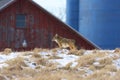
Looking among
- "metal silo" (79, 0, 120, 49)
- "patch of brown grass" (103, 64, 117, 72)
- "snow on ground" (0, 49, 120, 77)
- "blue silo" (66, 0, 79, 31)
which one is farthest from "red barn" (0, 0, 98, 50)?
"patch of brown grass" (103, 64, 117, 72)

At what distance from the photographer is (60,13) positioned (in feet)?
310

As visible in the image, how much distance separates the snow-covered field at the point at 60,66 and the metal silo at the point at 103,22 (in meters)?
17.7

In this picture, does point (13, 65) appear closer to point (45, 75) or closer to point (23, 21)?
point (45, 75)

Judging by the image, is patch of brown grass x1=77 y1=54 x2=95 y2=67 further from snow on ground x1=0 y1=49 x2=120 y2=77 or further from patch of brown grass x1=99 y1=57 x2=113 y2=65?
patch of brown grass x1=99 y1=57 x2=113 y2=65

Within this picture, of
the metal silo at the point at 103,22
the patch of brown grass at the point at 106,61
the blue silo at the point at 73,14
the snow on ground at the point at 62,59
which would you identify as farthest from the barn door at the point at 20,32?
the patch of brown grass at the point at 106,61

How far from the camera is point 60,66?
12.6 meters

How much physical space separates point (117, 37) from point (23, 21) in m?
7.02

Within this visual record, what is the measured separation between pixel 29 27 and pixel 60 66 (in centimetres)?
2086

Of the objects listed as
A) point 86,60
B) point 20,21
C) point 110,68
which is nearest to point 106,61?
point 86,60

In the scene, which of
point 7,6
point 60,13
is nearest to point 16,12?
point 7,6

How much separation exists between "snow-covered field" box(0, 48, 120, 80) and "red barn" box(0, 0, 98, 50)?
1807 centimetres

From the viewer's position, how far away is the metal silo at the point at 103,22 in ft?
106

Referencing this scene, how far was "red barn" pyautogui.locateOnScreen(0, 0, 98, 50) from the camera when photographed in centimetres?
3291

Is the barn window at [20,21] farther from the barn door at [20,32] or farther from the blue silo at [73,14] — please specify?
the blue silo at [73,14]
